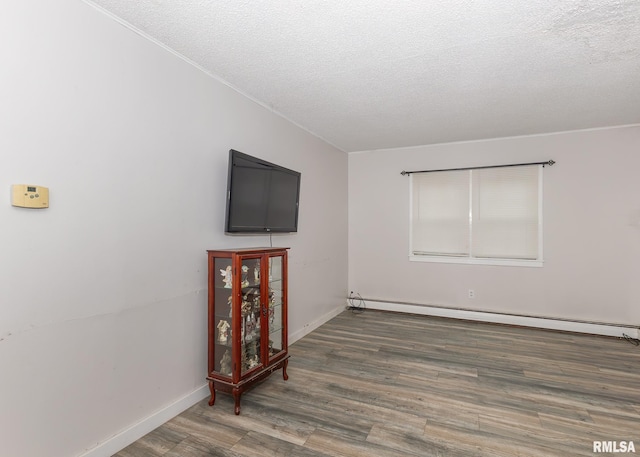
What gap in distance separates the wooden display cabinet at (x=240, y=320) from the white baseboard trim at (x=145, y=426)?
5.5 inches

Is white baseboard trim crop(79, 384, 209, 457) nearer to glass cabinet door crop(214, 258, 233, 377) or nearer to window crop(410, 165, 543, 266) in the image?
→ glass cabinet door crop(214, 258, 233, 377)

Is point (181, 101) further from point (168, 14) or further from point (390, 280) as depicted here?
point (390, 280)

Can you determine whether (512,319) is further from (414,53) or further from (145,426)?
(145,426)

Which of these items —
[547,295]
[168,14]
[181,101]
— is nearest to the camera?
[168,14]

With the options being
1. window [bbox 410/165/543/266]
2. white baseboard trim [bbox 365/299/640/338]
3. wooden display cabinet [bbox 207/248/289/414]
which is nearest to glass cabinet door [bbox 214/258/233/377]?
wooden display cabinet [bbox 207/248/289/414]

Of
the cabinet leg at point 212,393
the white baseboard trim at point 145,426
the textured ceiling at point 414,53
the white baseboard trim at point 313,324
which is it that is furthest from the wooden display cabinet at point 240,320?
the textured ceiling at point 414,53

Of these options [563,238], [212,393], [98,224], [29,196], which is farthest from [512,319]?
[29,196]

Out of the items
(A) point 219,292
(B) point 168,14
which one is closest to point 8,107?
(B) point 168,14

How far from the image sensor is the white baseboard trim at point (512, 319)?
13.9 ft

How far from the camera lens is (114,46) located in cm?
205

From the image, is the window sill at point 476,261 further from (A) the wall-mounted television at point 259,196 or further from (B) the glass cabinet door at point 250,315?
(B) the glass cabinet door at point 250,315

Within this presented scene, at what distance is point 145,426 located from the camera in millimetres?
2225

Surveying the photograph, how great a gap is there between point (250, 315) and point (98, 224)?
4.18 feet

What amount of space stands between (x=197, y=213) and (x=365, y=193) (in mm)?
3484
